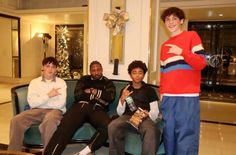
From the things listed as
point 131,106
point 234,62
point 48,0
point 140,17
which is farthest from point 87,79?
point 234,62

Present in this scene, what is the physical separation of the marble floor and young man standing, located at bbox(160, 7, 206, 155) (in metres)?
1.17

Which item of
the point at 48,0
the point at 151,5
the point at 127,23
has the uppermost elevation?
the point at 48,0

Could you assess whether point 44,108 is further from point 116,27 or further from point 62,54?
point 62,54

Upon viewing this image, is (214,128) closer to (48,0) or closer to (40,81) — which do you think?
(40,81)

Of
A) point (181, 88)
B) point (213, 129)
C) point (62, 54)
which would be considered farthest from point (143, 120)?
point (62, 54)

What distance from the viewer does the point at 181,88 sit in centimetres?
205

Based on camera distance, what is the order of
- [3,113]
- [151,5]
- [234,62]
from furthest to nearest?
[234,62] < [3,113] < [151,5]

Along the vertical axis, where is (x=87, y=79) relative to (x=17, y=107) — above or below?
above

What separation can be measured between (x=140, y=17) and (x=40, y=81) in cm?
152

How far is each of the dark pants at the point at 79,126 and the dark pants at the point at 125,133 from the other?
0.15 metres

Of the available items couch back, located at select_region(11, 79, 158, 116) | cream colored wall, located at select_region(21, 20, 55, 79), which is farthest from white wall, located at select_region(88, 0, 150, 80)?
cream colored wall, located at select_region(21, 20, 55, 79)

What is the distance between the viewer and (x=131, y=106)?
101 inches

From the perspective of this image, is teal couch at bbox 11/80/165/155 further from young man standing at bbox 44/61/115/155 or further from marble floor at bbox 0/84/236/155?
marble floor at bbox 0/84/236/155

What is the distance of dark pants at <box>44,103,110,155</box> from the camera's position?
2.34 metres
